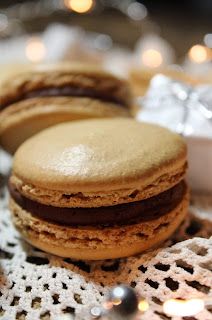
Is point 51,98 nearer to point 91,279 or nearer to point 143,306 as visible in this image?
point 91,279

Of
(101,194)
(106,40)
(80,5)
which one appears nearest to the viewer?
(101,194)

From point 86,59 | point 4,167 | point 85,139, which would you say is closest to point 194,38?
point 86,59

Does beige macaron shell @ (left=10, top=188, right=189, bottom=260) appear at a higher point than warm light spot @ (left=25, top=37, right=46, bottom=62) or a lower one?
higher

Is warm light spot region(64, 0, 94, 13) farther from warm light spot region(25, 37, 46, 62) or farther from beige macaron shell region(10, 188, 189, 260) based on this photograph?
beige macaron shell region(10, 188, 189, 260)

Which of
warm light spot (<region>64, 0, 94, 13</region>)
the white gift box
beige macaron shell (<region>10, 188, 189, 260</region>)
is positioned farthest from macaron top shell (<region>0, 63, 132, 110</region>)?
warm light spot (<region>64, 0, 94, 13</region>)

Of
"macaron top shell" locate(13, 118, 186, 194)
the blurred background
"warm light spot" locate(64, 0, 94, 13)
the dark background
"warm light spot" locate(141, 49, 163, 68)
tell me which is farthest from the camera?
the dark background

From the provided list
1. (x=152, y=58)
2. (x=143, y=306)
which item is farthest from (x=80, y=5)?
(x=143, y=306)
